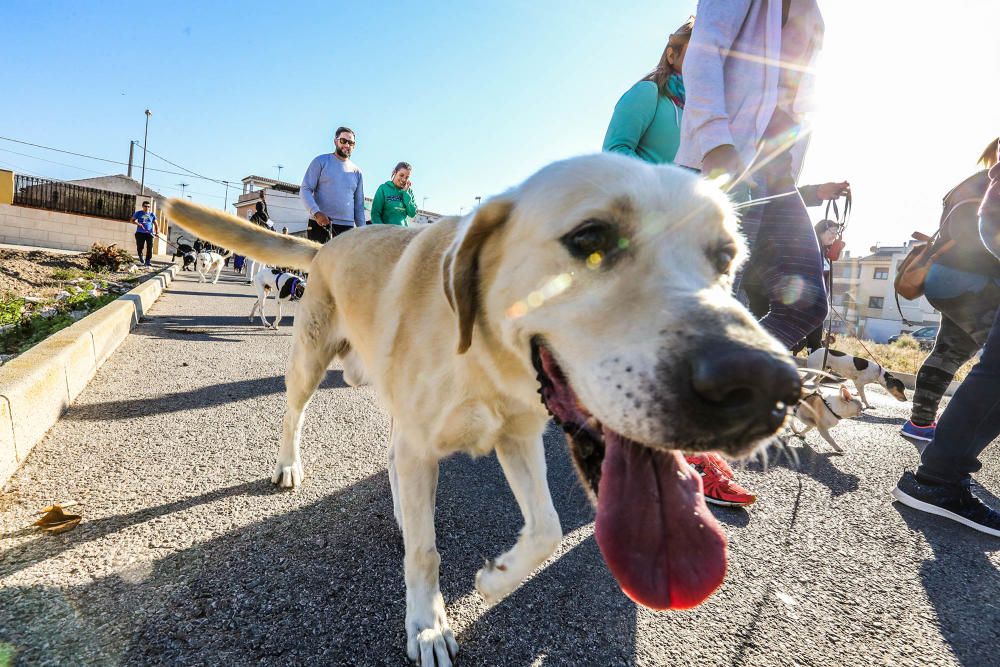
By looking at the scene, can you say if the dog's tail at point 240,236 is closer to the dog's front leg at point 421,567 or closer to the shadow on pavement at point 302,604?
the shadow on pavement at point 302,604

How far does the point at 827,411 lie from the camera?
3670 mm

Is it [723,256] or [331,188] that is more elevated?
[331,188]

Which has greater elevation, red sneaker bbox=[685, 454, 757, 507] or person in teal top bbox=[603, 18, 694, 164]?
person in teal top bbox=[603, 18, 694, 164]

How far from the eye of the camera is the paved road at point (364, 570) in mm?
1350

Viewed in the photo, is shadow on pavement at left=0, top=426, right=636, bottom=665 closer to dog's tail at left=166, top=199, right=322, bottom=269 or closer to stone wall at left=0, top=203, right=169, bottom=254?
dog's tail at left=166, top=199, right=322, bottom=269

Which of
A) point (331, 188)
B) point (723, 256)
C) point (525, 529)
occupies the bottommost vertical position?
point (525, 529)

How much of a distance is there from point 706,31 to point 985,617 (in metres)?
2.71

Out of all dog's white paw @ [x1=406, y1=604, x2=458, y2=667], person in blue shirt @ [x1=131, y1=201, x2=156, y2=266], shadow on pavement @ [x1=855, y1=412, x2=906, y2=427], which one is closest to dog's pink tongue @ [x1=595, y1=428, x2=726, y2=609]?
dog's white paw @ [x1=406, y1=604, x2=458, y2=667]

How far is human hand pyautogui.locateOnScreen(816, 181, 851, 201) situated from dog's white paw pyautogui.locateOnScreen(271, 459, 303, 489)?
3.66 meters

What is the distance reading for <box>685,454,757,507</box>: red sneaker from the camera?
2.40m

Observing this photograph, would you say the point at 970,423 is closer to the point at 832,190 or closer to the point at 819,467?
the point at 819,467

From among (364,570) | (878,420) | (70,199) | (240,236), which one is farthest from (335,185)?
(70,199)

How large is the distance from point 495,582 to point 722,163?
6.91 ft

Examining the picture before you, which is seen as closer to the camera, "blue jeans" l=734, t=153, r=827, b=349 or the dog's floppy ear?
the dog's floppy ear
